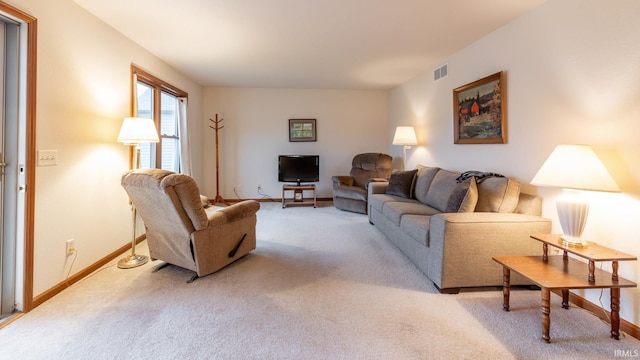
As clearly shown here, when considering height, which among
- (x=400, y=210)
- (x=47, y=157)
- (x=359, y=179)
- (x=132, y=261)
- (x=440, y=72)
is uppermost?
(x=440, y=72)

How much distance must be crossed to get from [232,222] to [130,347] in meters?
1.29

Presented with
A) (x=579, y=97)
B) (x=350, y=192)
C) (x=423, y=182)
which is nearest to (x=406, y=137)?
(x=423, y=182)

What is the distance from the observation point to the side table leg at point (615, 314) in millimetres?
1663

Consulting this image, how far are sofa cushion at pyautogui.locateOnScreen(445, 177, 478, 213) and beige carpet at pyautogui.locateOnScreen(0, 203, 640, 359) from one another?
69 centimetres

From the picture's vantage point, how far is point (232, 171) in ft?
20.0

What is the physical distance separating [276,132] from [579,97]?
493 cm

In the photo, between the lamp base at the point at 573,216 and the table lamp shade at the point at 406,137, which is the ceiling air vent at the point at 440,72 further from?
the lamp base at the point at 573,216

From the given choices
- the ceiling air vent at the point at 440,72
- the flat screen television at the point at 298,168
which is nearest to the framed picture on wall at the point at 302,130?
the flat screen television at the point at 298,168

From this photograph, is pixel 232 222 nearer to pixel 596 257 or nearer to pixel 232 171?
pixel 596 257

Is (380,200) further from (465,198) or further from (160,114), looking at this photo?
(160,114)

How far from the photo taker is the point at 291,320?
188cm

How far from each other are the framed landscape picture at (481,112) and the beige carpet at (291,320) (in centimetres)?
164

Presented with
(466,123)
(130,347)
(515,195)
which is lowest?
(130,347)

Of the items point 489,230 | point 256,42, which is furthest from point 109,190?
point 489,230
